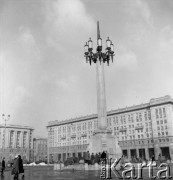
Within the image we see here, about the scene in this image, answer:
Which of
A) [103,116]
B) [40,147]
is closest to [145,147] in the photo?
[103,116]

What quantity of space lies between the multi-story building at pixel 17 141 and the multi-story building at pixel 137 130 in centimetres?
3161

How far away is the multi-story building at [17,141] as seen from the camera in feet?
450

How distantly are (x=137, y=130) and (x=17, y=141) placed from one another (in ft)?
272

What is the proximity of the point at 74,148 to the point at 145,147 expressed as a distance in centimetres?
3852

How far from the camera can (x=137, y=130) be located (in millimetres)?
95688

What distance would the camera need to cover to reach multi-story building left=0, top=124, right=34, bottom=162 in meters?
137

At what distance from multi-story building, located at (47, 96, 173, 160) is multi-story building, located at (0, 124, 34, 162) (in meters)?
31.6

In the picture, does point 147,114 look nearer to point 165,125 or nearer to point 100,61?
point 165,125

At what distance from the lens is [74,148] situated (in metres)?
115

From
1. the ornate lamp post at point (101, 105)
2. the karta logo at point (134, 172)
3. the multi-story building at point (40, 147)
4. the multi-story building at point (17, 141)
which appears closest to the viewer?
the karta logo at point (134, 172)

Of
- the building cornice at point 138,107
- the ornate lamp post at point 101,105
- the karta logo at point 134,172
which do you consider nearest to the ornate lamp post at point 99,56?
the ornate lamp post at point 101,105

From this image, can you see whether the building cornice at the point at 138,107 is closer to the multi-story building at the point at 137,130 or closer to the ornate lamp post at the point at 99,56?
the multi-story building at the point at 137,130

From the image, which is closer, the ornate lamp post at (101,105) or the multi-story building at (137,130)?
the ornate lamp post at (101,105)

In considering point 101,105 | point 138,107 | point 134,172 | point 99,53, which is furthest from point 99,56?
point 138,107
